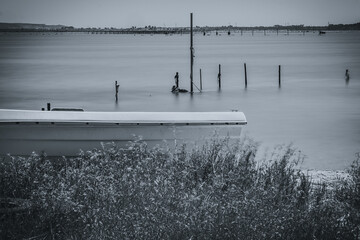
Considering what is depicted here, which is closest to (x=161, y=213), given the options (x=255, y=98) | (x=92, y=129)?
(x=92, y=129)

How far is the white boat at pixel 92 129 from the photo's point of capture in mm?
11438

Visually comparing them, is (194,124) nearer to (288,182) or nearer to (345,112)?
(288,182)

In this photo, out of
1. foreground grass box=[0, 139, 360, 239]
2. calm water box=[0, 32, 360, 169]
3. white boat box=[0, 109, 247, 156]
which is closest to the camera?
foreground grass box=[0, 139, 360, 239]

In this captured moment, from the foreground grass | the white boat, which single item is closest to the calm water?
the white boat

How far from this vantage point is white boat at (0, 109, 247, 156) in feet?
37.5

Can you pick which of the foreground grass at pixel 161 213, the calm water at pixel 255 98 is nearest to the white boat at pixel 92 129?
the foreground grass at pixel 161 213

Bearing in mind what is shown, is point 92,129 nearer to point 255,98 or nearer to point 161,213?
point 161,213

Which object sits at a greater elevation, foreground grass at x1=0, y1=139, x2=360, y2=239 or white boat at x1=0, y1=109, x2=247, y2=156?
white boat at x1=0, y1=109, x2=247, y2=156

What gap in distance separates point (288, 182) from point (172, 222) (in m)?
3.29

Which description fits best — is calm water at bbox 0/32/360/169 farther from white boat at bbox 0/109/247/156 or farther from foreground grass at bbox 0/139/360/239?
foreground grass at bbox 0/139/360/239

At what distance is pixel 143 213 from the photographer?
21.7 feet

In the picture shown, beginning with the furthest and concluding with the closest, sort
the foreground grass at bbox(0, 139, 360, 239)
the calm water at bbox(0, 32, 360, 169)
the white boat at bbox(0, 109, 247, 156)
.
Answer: the calm water at bbox(0, 32, 360, 169), the white boat at bbox(0, 109, 247, 156), the foreground grass at bbox(0, 139, 360, 239)

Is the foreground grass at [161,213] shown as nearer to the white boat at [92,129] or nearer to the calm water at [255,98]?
the white boat at [92,129]

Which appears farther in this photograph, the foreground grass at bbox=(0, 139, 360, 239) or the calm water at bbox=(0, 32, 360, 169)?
the calm water at bbox=(0, 32, 360, 169)
